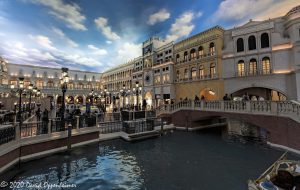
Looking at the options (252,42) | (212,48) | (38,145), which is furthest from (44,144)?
(252,42)

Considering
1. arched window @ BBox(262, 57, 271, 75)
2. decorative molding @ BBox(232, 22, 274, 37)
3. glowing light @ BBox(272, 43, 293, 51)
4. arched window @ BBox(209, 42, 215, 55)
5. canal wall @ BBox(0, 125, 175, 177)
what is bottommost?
canal wall @ BBox(0, 125, 175, 177)

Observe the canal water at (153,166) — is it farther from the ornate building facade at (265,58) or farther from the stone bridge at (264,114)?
the ornate building facade at (265,58)

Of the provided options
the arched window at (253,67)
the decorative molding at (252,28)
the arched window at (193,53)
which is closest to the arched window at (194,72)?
the arched window at (193,53)

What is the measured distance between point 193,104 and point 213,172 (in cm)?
1075

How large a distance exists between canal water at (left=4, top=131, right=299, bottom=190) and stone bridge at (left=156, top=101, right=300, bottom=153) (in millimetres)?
1220

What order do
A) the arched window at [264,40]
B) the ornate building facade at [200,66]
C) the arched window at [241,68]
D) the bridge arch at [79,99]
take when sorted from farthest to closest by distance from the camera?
1. the bridge arch at [79,99]
2. the ornate building facade at [200,66]
3. the arched window at [241,68]
4. the arched window at [264,40]

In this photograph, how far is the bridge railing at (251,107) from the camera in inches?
415

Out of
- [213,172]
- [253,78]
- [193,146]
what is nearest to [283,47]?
[253,78]

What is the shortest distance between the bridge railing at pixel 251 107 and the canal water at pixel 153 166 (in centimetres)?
275

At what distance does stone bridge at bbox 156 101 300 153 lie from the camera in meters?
10.4

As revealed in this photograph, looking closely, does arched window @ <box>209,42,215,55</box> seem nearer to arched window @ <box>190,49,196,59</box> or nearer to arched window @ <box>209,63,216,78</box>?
arched window @ <box>209,63,216,78</box>

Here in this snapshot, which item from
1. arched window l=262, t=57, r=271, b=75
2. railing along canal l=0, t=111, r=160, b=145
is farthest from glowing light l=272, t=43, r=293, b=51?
railing along canal l=0, t=111, r=160, b=145

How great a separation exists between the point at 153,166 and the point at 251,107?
9.55 m

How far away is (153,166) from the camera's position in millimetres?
9383
